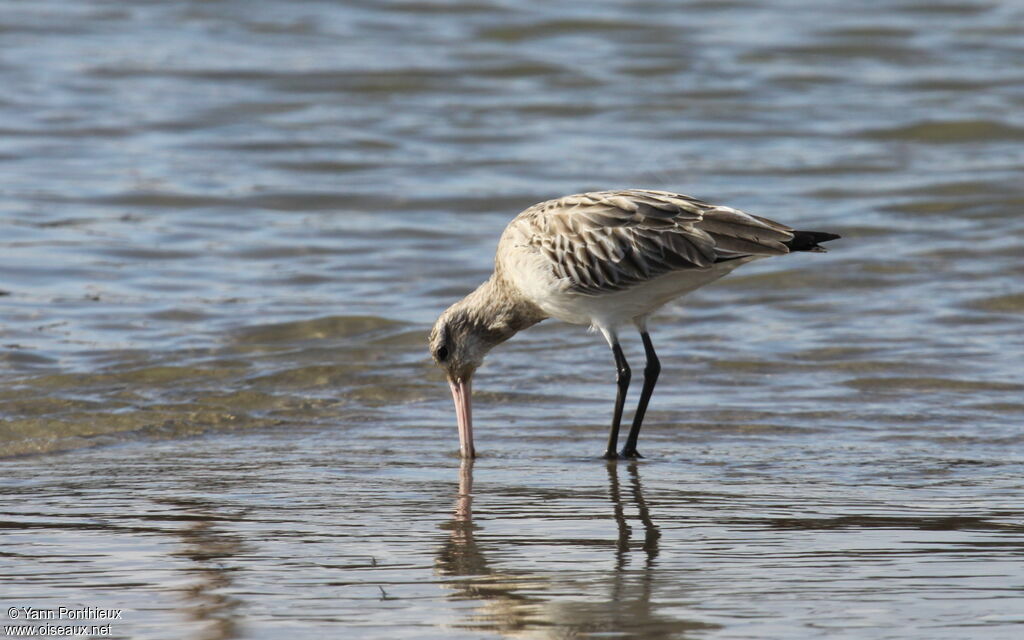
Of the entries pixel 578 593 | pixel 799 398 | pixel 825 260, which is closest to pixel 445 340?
pixel 799 398

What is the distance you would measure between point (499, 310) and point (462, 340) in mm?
223

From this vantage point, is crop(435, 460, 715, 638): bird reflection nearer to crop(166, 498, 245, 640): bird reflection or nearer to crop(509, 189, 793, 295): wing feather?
crop(166, 498, 245, 640): bird reflection

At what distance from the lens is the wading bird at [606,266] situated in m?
6.43

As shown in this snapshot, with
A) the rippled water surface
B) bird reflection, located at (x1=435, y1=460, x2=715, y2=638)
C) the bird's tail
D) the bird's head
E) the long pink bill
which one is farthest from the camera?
the bird's head

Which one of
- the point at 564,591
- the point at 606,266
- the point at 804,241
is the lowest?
the point at 564,591

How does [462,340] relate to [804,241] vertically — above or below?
below

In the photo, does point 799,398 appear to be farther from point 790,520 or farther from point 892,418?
point 790,520

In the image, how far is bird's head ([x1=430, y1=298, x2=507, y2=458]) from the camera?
7.28 metres

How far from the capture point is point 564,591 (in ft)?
14.2

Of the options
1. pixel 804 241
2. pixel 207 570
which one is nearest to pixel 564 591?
pixel 207 570

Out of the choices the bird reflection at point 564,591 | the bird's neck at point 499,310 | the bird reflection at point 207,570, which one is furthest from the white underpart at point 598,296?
the bird reflection at point 207,570

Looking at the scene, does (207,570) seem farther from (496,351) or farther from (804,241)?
(496,351)

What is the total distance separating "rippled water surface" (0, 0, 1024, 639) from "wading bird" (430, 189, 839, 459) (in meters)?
0.31

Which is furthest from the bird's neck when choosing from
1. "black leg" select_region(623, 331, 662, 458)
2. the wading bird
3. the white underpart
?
"black leg" select_region(623, 331, 662, 458)
